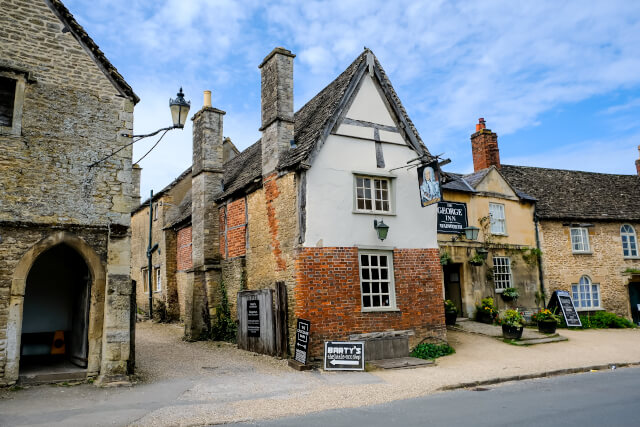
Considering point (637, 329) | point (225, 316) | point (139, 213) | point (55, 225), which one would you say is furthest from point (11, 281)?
point (637, 329)

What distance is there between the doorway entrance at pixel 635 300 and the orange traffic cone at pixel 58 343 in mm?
23150

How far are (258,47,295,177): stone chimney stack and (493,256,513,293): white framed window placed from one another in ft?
34.5

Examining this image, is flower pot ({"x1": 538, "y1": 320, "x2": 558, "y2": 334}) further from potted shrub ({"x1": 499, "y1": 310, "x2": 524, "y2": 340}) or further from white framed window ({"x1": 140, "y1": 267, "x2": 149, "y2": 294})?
white framed window ({"x1": 140, "y1": 267, "x2": 149, "y2": 294})

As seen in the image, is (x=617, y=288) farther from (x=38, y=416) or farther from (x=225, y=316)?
(x=38, y=416)

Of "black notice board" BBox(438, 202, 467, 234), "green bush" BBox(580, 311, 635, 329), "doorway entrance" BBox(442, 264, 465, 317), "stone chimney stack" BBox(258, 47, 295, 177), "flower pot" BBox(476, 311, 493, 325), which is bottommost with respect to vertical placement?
"green bush" BBox(580, 311, 635, 329)

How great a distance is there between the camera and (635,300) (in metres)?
22.2

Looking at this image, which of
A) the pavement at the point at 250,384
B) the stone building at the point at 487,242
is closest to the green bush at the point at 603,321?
the stone building at the point at 487,242

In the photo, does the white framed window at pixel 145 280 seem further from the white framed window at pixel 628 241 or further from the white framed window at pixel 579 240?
the white framed window at pixel 628 241

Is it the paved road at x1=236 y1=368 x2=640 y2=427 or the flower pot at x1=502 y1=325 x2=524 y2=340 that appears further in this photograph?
the flower pot at x1=502 y1=325 x2=524 y2=340

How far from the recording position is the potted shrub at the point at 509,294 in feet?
61.9

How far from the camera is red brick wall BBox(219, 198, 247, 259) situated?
15.4 metres

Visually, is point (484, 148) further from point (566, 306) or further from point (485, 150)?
point (566, 306)

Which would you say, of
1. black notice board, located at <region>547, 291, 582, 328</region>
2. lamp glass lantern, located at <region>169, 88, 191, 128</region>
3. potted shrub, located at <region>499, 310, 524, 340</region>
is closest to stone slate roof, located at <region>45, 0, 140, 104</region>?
lamp glass lantern, located at <region>169, 88, 191, 128</region>

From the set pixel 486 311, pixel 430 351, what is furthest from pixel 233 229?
pixel 486 311
